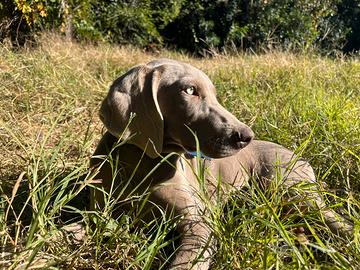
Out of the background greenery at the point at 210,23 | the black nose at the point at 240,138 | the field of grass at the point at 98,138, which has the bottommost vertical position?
the background greenery at the point at 210,23

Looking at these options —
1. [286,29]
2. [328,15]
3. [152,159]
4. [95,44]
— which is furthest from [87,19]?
[152,159]

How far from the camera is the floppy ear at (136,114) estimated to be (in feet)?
7.22

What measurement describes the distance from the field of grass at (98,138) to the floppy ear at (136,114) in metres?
0.15

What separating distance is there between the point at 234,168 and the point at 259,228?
3.47 ft

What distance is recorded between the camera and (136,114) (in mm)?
2225

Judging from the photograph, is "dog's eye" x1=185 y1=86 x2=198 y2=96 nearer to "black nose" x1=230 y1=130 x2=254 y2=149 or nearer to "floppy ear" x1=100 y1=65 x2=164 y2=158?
"floppy ear" x1=100 y1=65 x2=164 y2=158

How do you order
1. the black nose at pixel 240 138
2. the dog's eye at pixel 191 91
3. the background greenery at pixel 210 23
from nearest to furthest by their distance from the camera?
the black nose at pixel 240 138 < the dog's eye at pixel 191 91 < the background greenery at pixel 210 23

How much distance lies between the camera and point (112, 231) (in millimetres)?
1885

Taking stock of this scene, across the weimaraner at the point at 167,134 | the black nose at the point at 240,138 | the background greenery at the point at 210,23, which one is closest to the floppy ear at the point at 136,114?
the weimaraner at the point at 167,134

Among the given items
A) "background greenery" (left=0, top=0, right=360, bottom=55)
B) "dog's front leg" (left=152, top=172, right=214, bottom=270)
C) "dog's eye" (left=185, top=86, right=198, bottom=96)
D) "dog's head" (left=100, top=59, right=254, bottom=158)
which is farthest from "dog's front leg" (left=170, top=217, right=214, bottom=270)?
"background greenery" (left=0, top=0, right=360, bottom=55)

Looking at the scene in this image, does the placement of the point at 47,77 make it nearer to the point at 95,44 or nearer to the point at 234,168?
the point at 234,168

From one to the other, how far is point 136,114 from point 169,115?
174 millimetres

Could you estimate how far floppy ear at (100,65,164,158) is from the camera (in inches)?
86.7

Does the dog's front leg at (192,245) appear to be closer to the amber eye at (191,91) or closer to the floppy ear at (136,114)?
the floppy ear at (136,114)
